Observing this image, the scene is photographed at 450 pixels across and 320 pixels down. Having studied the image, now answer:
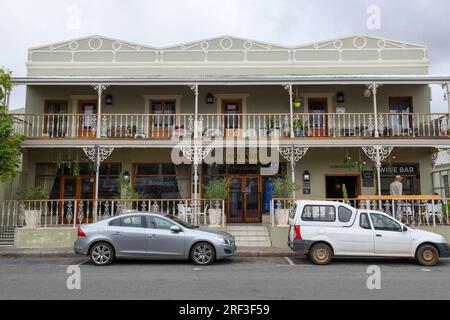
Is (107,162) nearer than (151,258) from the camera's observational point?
No

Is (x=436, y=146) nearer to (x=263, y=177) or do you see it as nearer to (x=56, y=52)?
(x=263, y=177)

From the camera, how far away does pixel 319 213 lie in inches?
416

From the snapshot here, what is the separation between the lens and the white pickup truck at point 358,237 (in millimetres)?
10148

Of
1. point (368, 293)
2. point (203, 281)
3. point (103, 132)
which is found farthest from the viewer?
point (103, 132)

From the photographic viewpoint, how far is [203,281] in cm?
804

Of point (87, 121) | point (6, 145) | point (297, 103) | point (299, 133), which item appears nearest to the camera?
point (6, 145)

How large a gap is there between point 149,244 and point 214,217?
12.9ft

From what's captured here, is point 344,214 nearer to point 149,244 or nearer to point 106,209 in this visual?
point 149,244

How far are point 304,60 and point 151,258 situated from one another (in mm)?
11650

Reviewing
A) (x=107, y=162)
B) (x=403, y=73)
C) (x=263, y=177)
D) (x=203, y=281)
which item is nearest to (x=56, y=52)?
(x=107, y=162)

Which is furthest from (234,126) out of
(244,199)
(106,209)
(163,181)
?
(106,209)

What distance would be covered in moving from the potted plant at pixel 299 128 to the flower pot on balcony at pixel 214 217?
453cm

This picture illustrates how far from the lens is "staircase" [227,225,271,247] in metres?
13.4

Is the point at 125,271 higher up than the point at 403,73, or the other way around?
the point at 403,73
